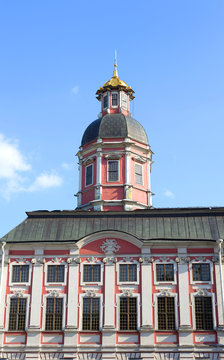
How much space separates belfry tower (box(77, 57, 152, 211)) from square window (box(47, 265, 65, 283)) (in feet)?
24.6

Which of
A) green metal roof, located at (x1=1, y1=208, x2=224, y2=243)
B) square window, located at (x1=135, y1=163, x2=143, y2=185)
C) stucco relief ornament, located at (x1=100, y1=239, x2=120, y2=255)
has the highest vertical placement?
square window, located at (x1=135, y1=163, x2=143, y2=185)

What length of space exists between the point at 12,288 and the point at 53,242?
4.66 metres

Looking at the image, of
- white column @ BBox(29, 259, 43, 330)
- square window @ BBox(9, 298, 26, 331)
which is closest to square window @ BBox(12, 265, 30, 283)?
white column @ BBox(29, 259, 43, 330)

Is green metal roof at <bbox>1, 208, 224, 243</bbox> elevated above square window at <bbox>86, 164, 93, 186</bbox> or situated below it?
below

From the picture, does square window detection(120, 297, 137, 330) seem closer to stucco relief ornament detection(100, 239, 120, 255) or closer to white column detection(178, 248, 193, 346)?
white column detection(178, 248, 193, 346)

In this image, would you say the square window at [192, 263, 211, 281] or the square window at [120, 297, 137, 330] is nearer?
the square window at [120, 297, 137, 330]

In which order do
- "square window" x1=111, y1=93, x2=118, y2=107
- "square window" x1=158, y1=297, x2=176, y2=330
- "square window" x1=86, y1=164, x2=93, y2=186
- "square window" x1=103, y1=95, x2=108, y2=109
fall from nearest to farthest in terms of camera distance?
"square window" x1=158, y1=297, x2=176, y2=330 < "square window" x1=86, y1=164, x2=93, y2=186 < "square window" x1=111, y1=93, x2=118, y2=107 < "square window" x1=103, y1=95, x2=108, y2=109

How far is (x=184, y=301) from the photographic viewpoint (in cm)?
3512

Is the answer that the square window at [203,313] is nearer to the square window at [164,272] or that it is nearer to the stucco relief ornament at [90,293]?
the square window at [164,272]

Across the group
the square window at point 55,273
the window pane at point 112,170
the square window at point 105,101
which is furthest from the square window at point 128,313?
the square window at point 105,101

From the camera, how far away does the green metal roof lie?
37.4 metres

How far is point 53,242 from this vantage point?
121 feet

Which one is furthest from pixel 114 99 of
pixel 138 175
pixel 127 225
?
pixel 127 225

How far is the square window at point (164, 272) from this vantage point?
118 ft
